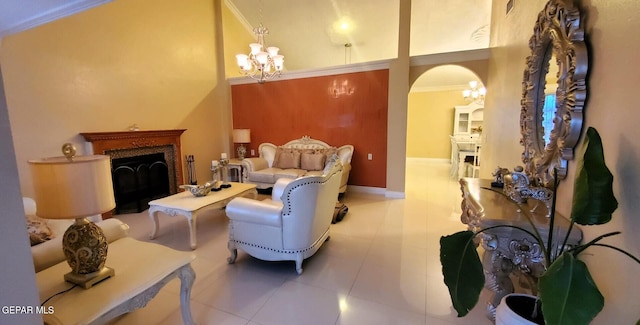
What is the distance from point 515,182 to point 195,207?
9.70 ft

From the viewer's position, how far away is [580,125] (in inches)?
58.9

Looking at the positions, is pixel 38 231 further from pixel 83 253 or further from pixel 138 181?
pixel 138 181

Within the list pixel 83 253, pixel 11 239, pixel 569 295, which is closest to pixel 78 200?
pixel 83 253

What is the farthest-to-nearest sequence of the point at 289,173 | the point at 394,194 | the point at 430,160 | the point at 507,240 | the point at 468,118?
the point at 430,160 → the point at 468,118 → the point at 394,194 → the point at 289,173 → the point at 507,240

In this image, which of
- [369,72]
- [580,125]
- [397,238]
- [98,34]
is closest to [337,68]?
[369,72]

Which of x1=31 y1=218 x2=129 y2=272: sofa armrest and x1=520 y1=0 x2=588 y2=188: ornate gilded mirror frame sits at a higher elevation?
x1=520 y1=0 x2=588 y2=188: ornate gilded mirror frame

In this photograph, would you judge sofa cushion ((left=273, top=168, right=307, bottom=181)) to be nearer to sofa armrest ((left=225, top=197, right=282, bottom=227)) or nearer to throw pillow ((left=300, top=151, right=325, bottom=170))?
throw pillow ((left=300, top=151, right=325, bottom=170))

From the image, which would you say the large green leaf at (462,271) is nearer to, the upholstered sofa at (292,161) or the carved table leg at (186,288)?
the carved table leg at (186,288)

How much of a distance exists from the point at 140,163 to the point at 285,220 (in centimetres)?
344

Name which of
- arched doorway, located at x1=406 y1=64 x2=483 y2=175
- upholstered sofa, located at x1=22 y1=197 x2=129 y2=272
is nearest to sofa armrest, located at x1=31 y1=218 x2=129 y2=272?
upholstered sofa, located at x1=22 y1=197 x2=129 y2=272

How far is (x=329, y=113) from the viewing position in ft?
17.5

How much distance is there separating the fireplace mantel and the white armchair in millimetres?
2709

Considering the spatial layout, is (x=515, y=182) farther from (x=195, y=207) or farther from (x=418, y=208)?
(x=195, y=207)

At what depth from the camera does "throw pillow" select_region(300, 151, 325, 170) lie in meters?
4.94
